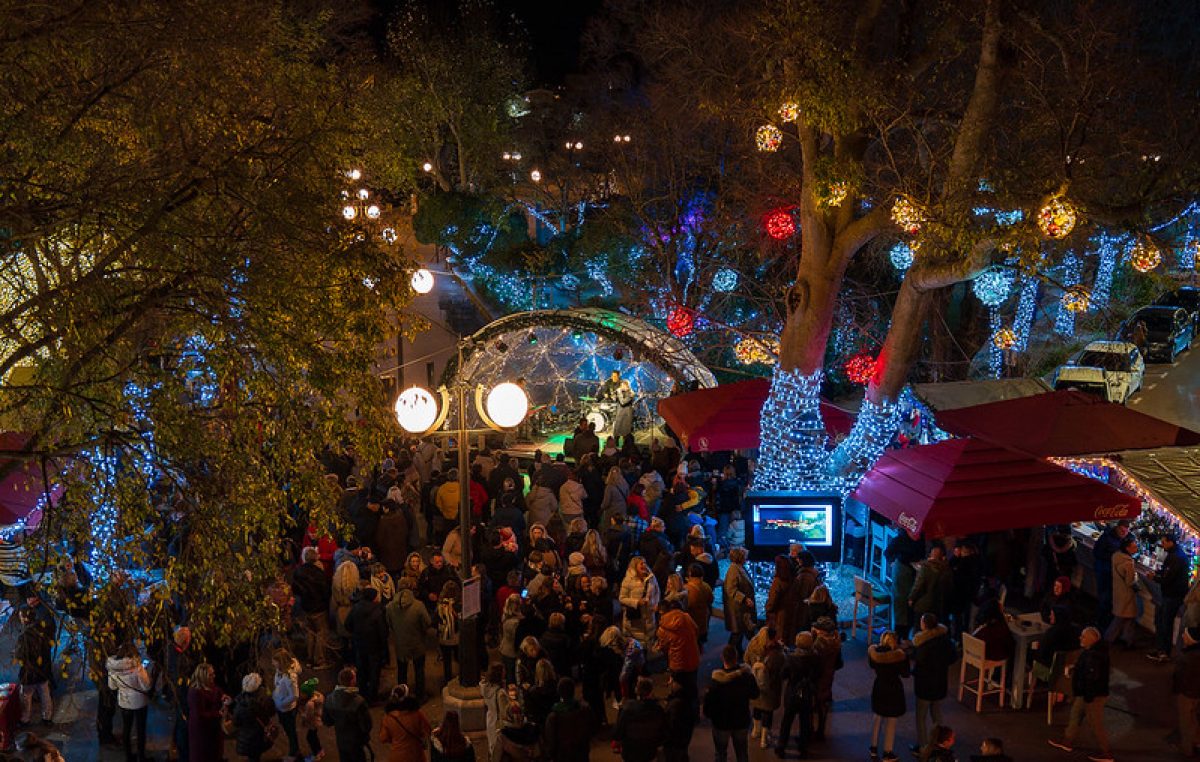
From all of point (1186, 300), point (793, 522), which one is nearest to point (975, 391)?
point (793, 522)

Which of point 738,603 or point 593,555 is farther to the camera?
point 593,555

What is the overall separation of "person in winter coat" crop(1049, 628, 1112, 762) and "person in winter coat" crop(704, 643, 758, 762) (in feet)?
9.55

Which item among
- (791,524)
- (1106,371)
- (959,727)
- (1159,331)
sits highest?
(1159,331)

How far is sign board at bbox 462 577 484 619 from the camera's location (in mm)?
9025

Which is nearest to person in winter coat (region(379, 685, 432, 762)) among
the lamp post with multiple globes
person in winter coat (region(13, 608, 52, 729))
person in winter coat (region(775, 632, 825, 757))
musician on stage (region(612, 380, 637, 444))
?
the lamp post with multiple globes

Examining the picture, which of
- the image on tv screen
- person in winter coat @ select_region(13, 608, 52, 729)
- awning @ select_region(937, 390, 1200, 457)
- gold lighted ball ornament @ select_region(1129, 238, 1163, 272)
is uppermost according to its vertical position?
gold lighted ball ornament @ select_region(1129, 238, 1163, 272)

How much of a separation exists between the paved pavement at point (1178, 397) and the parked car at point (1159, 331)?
3.66 meters

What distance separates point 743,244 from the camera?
866 inches

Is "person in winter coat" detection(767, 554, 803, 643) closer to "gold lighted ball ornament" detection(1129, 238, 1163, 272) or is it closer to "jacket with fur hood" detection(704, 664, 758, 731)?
"jacket with fur hood" detection(704, 664, 758, 731)

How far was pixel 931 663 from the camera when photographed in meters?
9.35

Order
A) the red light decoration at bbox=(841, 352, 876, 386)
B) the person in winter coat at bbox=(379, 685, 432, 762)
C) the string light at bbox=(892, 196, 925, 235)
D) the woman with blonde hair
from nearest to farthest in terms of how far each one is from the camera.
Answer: the person in winter coat at bbox=(379, 685, 432, 762) < the string light at bbox=(892, 196, 925, 235) < the woman with blonde hair < the red light decoration at bbox=(841, 352, 876, 386)

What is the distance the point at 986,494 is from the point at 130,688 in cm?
866

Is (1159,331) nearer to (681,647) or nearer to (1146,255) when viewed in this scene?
(1146,255)

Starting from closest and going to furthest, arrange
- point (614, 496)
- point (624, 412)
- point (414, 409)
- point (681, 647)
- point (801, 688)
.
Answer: point (414, 409) → point (801, 688) → point (681, 647) → point (614, 496) → point (624, 412)
